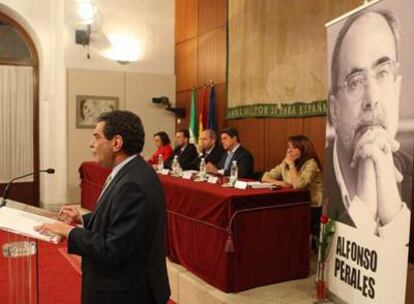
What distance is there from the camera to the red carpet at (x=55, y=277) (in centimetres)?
336

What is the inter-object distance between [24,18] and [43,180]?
259cm

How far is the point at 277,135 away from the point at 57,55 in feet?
12.9

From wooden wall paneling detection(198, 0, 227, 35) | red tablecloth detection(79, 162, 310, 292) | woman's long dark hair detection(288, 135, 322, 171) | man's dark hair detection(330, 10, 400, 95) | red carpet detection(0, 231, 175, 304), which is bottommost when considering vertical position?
red carpet detection(0, 231, 175, 304)

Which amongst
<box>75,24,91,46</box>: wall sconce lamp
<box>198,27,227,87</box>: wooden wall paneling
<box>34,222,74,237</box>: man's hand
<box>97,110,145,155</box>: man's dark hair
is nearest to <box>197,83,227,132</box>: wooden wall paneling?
<box>198,27,227,87</box>: wooden wall paneling

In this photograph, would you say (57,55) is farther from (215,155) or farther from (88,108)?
(215,155)

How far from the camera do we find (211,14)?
272 inches

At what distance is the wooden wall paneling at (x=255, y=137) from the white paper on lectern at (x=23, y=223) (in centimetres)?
412

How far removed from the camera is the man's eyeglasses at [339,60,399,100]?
2.33 meters

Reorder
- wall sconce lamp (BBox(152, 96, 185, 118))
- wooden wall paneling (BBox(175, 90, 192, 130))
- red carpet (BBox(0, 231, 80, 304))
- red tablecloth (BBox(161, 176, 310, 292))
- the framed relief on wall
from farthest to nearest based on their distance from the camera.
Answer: wall sconce lamp (BBox(152, 96, 185, 118))
wooden wall paneling (BBox(175, 90, 192, 130))
the framed relief on wall
red carpet (BBox(0, 231, 80, 304))
red tablecloth (BBox(161, 176, 310, 292))

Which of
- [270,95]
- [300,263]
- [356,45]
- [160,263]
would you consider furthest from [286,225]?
[270,95]

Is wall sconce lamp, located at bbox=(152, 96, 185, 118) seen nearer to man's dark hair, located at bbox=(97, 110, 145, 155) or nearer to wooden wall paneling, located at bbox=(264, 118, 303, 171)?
wooden wall paneling, located at bbox=(264, 118, 303, 171)

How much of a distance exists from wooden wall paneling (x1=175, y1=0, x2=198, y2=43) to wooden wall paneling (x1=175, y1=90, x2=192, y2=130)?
95 centimetres

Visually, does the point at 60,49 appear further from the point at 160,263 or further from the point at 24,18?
the point at 160,263

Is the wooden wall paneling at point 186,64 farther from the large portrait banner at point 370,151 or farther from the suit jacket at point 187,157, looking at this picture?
the large portrait banner at point 370,151
